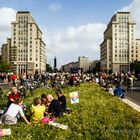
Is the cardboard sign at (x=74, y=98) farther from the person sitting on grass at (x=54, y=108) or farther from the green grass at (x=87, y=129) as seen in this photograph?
the person sitting on grass at (x=54, y=108)

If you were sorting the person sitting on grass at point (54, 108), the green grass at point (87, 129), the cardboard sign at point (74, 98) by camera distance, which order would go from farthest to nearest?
the cardboard sign at point (74, 98), the person sitting on grass at point (54, 108), the green grass at point (87, 129)

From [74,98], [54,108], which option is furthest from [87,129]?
[74,98]

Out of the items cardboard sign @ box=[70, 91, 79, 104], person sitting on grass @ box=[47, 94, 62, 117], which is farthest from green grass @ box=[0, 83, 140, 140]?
cardboard sign @ box=[70, 91, 79, 104]

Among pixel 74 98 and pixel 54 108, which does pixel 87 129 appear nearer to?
pixel 54 108

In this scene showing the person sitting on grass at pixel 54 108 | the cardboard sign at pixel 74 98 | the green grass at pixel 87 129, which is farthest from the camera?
the cardboard sign at pixel 74 98

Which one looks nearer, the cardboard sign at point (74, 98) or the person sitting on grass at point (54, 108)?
the person sitting on grass at point (54, 108)

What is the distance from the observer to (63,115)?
1742cm

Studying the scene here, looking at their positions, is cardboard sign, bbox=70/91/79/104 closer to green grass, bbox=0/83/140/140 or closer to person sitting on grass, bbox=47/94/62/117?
green grass, bbox=0/83/140/140

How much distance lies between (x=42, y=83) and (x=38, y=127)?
3407cm

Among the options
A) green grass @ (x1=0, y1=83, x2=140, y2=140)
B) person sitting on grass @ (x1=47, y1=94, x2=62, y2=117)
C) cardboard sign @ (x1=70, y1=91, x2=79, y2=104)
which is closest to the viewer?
green grass @ (x1=0, y1=83, x2=140, y2=140)

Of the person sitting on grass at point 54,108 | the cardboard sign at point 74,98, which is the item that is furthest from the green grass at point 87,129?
the cardboard sign at point 74,98

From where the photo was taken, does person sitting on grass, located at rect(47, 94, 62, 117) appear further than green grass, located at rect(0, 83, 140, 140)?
Yes

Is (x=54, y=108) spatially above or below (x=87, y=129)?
above

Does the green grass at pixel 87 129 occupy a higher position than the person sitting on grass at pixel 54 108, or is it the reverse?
the person sitting on grass at pixel 54 108
